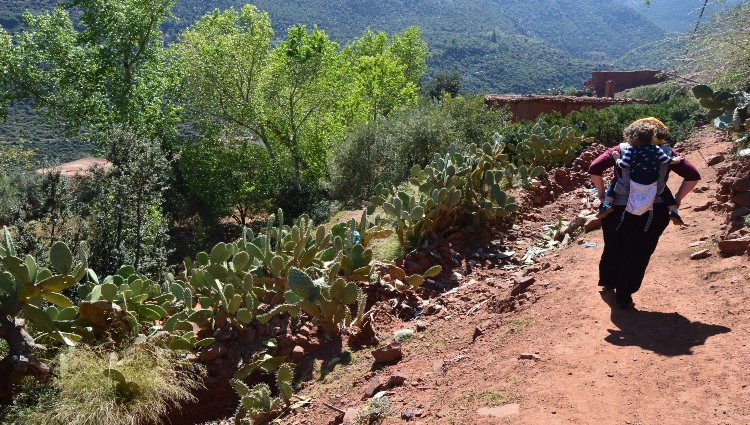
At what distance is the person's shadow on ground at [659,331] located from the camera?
373 cm

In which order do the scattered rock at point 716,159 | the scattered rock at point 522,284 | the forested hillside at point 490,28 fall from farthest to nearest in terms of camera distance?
1. the forested hillside at point 490,28
2. the scattered rock at point 716,159
3. the scattered rock at point 522,284

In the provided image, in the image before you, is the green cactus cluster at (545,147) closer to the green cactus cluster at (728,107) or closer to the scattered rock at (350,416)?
the green cactus cluster at (728,107)

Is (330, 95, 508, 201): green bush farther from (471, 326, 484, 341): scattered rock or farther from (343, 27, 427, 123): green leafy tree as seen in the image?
(471, 326, 484, 341): scattered rock

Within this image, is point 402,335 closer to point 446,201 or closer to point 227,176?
point 446,201

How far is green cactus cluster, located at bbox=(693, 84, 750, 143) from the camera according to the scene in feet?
21.2

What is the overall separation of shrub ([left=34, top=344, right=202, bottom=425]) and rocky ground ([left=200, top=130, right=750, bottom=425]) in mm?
988

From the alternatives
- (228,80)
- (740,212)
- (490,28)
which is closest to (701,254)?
(740,212)

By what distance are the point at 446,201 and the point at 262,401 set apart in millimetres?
3567

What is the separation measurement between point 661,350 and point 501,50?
280 feet

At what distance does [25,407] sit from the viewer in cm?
441

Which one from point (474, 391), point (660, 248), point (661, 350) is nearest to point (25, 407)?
point (474, 391)

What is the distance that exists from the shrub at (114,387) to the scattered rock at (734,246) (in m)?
4.32

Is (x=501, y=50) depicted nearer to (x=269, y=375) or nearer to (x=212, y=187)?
(x=212, y=187)

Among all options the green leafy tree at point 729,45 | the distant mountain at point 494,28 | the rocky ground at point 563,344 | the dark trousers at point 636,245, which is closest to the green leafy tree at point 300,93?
the green leafy tree at point 729,45
